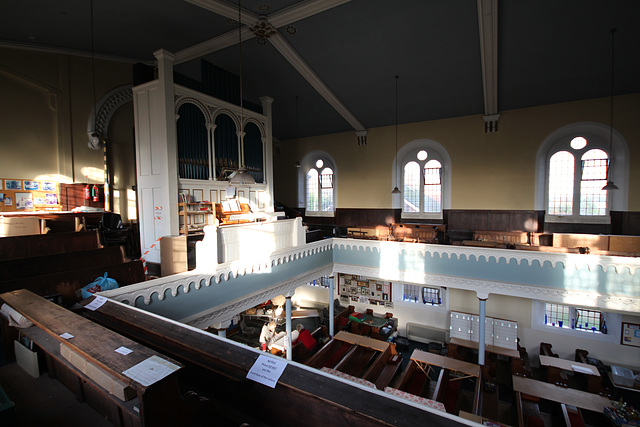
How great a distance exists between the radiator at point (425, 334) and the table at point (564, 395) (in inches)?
107

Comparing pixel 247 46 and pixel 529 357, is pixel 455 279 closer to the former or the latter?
pixel 529 357

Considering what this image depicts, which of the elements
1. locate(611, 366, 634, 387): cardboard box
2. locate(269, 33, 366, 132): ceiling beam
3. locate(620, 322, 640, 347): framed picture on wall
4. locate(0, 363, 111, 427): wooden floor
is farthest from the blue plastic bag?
locate(620, 322, 640, 347): framed picture on wall

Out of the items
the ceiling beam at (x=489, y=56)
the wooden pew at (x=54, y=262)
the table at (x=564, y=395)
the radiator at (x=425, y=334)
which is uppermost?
the ceiling beam at (x=489, y=56)

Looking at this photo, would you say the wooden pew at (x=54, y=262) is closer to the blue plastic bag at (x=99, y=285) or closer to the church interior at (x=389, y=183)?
the church interior at (x=389, y=183)

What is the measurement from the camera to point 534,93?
7.86 m

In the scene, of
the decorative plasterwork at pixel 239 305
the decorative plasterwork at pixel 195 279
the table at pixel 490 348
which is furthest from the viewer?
the table at pixel 490 348

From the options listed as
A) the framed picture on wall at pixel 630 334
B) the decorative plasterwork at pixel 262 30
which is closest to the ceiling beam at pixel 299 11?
the decorative plasterwork at pixel 262 30

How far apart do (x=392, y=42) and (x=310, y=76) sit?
2.30 metres

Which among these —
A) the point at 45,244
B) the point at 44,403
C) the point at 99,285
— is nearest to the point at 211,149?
the point at 45,244

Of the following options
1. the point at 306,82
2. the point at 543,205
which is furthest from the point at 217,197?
the point at 543,205

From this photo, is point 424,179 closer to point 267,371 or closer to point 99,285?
point 99,285

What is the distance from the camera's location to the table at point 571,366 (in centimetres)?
635

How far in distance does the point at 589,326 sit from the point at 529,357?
1655 millimetres

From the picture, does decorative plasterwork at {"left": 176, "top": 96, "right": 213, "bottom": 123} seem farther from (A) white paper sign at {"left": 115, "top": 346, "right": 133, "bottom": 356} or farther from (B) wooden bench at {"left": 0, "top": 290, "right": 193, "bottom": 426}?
(A) white paper sign at {"left": 115, "top": 346, "right": 133, "bottom": 356}
